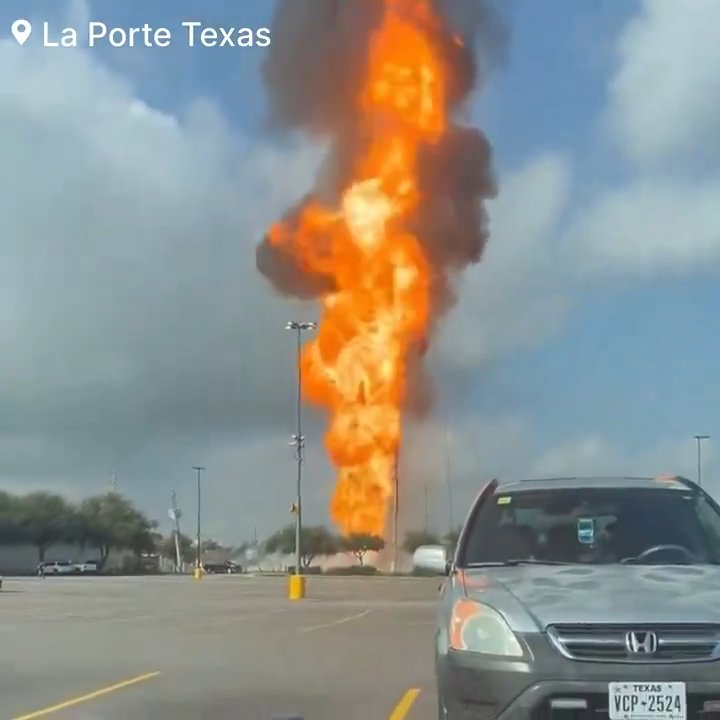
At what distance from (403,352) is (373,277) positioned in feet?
11.0

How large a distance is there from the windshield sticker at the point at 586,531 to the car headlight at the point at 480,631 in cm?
123

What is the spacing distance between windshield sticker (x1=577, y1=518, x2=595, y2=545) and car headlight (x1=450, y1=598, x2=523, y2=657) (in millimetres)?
1226

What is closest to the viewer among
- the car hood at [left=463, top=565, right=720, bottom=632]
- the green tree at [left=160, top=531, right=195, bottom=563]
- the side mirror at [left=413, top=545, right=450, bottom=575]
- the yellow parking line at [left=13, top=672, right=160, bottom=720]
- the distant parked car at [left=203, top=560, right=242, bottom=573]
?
the car hood at [left=463, top=565, right=720, bottom=632]

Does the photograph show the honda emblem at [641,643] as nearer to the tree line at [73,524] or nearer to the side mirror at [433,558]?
the side mirror at [433,558]

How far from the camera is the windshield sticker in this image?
8.01m

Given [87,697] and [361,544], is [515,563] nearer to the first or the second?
[87,697]

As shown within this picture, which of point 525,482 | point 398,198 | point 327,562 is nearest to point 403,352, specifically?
point 398,198

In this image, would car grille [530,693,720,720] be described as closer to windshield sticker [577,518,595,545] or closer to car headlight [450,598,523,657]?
car headlight [450,598,523,657]

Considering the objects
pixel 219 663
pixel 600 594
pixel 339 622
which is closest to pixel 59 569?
pixel 339 622

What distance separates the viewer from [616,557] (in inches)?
311

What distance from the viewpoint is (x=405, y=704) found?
11.8m

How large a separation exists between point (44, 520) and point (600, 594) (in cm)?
10904

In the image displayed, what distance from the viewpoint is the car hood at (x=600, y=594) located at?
654cm

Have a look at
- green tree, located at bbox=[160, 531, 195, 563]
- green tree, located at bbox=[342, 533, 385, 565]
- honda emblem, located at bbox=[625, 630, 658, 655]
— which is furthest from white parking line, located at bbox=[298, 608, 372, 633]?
green tree, located at bbox=[160, 531, 195, 563]
